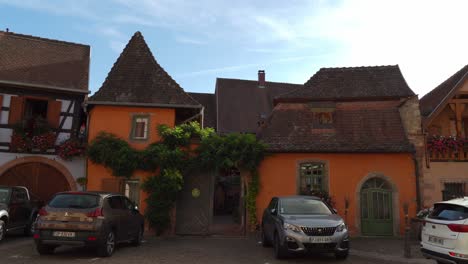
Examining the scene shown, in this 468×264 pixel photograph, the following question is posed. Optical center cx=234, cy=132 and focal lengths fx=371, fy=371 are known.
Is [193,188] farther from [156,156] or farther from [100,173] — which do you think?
[100,173]

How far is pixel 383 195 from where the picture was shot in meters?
15.2

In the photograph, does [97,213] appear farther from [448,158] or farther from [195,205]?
[448,158]

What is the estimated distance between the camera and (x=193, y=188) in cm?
1552

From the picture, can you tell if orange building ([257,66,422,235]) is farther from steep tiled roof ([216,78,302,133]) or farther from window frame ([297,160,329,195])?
steep tiled roof ([216,78,302,133])

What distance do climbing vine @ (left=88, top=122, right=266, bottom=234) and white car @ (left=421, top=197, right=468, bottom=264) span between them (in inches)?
304

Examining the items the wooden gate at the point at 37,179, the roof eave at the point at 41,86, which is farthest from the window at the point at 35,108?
the wooden gate at the point at 37,179

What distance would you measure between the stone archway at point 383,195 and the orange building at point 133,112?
25.0ft

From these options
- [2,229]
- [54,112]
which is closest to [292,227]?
[2,229]

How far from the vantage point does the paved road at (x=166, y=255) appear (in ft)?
29.5

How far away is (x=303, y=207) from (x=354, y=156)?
603cm

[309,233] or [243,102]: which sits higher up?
[243,102]

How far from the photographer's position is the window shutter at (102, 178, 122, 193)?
1505 cm

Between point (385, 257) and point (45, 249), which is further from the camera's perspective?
point (385, 257)

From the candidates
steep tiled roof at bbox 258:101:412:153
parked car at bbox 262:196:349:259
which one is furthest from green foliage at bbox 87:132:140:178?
parked car at bbox 262:196:349:259
